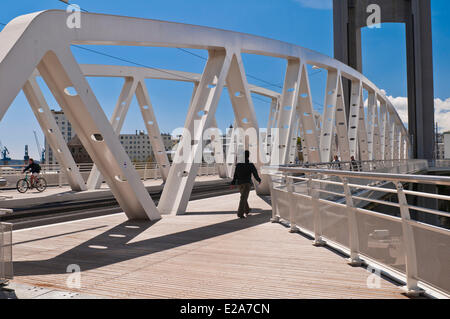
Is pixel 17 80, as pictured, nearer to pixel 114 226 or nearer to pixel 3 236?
pixel 3 236

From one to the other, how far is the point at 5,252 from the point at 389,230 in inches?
165

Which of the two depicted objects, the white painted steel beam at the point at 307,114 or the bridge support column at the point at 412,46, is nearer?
the white painted steel beam at the point at 307,114

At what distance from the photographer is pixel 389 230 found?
462 cm

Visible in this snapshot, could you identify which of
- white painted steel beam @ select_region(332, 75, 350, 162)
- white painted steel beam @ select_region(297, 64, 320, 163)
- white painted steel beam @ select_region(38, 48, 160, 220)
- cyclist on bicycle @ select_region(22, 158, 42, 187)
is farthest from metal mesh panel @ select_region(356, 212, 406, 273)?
cyclist on bicycle @ select_region(22, 158, 42, 187)

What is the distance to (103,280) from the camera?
4895mm

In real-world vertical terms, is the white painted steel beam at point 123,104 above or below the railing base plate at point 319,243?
above

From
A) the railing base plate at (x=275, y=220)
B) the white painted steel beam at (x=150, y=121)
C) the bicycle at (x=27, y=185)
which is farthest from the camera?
the white painted steel beam at (x=150, y=121)

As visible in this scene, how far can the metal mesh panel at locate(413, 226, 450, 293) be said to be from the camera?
3668 millimetres

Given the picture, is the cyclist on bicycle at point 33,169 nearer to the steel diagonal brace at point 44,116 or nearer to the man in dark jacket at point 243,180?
the steel diagonal brace at point 44,116

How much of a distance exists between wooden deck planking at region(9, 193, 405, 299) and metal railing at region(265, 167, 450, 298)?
0.86 ft

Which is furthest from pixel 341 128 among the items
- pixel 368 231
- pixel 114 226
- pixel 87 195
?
pixel 368 231

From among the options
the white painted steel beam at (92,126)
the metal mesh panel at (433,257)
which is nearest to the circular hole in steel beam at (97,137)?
the white painted steel beam at (92,126)

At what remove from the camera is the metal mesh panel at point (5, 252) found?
171 inches

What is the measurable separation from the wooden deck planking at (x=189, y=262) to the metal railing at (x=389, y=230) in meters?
0.26
